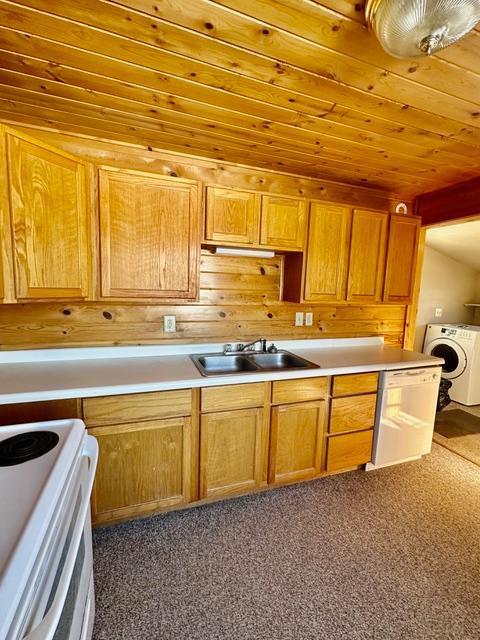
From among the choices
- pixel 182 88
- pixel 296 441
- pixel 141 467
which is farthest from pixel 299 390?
pixel 182 88

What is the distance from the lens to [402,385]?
2.33 meters

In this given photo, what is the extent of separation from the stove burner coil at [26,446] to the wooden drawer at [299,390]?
1.29 meters

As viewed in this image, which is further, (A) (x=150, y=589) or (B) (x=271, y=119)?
(B) (x=271, y=119)

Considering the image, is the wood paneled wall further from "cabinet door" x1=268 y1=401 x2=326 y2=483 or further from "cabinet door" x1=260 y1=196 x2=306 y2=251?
"cabinet door" x1=268 y1=401 x2=326 y2=483

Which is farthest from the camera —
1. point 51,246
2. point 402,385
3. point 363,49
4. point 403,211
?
point 403,211

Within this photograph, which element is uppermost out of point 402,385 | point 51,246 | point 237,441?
point 51,246

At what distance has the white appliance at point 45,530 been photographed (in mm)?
537

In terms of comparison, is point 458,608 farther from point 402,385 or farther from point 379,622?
point 402,385

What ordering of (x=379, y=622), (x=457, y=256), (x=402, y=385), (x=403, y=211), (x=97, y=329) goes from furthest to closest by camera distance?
1. (x=457, y=256)
2. (x=403, y=211)
3. (x=402, y=385)
4. (x=97, y=329)
5. (x=379, y=622)

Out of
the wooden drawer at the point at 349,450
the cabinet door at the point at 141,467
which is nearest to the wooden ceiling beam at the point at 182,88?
the cabinet door at the point at 141,467

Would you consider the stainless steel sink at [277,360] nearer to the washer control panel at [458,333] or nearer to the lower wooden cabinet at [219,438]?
the lower wooden cabinet at [219,438]

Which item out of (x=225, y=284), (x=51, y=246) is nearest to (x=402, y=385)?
(x=225, y=284)

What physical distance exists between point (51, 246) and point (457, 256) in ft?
16.5

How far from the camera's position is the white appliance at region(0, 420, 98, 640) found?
0.54 metres
